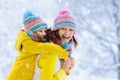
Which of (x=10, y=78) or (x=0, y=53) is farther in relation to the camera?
(x=0, y=53)

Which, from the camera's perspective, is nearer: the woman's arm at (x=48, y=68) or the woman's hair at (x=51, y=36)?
the woman's arm at (x=48, y=68)

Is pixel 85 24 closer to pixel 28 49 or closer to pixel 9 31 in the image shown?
pixel 9 31

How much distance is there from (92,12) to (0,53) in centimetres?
271

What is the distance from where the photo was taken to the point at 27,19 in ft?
9.98

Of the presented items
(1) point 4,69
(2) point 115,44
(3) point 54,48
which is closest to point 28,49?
(3) point 54,48

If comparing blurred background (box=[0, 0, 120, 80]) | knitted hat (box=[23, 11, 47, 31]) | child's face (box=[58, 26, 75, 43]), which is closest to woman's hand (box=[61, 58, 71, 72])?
child's face (box=[58, 26, 75, 43])

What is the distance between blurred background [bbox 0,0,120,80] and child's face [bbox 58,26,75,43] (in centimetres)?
953

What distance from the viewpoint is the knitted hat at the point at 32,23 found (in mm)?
2988

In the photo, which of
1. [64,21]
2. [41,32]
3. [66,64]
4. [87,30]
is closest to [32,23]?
[41,32]

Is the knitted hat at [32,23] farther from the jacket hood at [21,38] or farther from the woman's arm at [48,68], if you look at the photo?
the woman's arm at [48,68]

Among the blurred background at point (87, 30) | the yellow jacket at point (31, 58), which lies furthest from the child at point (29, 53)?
the blurred background at point (87, 30)

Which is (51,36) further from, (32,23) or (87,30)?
(87,30)

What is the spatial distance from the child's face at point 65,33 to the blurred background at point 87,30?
9528 mm

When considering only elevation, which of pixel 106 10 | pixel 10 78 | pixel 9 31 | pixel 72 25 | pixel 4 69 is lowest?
pixel 10 78
